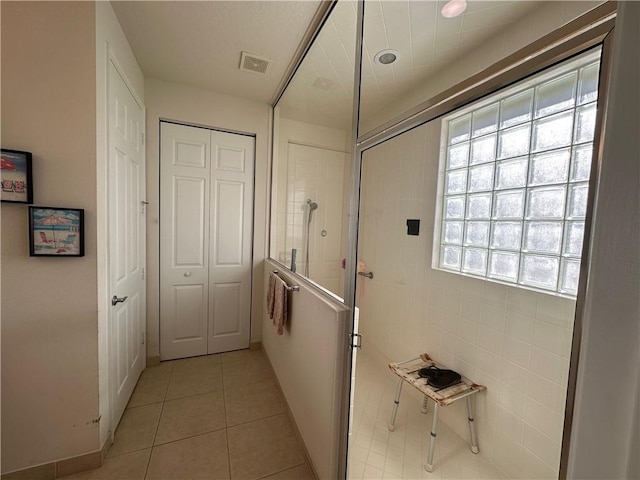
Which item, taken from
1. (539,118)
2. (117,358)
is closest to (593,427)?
(539,118)

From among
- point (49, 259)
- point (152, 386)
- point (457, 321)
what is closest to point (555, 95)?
point (457, 321)

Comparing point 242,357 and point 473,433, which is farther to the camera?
point 242,357

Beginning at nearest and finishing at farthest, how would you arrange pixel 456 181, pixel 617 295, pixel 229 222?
1. pixel 617 295
2. pixel 456 181
3. pixel 229 222

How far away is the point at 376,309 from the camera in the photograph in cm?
201

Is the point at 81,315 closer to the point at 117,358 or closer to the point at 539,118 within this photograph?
the point at 117,358

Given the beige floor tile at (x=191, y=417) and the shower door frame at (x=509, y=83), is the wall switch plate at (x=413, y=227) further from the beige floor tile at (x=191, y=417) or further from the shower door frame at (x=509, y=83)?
the beige floor tile at (x=191, y=417)

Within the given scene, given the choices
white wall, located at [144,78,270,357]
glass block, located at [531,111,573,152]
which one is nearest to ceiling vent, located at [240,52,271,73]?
white wall, located at [144,78,270,357]

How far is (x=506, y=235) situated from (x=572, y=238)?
1.05ft

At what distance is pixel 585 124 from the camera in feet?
3.73

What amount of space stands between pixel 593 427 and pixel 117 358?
2.25 m

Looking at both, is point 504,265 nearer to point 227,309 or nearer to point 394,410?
point 394,410

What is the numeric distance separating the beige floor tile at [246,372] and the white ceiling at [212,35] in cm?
262

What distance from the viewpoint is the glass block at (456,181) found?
67.8 inches

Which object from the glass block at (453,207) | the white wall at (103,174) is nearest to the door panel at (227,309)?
the white wall at (103,174)
